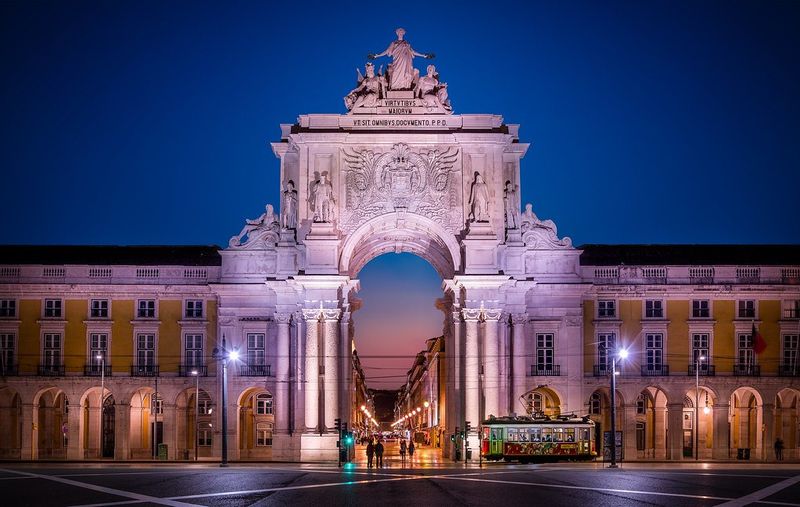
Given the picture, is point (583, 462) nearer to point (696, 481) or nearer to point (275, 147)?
point (696, 481)

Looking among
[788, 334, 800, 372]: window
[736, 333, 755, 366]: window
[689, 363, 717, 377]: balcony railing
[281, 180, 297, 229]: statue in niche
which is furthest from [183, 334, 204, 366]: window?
[788, 334, 800, 372]: window

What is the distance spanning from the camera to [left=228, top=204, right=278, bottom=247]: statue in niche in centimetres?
7919

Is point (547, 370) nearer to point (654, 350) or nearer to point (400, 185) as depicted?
point (654, 350)

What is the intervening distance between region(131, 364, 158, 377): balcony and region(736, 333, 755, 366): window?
40.8 meters

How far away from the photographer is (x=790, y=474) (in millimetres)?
54969

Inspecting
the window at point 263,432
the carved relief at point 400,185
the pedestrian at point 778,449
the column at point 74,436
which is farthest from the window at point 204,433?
the pedestrian at point 778,449

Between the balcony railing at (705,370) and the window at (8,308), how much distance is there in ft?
156

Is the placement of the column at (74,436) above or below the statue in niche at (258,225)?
below

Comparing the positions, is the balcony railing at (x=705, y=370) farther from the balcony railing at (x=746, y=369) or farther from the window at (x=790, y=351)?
the window at (x=790, y=351)

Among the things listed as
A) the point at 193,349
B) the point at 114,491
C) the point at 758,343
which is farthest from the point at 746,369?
the point at 114,491

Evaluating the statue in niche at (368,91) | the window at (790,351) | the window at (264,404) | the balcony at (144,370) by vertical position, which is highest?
the statue in niche at (368,91)

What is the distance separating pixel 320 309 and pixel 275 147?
12790 mm

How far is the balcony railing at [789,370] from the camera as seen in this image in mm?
79062

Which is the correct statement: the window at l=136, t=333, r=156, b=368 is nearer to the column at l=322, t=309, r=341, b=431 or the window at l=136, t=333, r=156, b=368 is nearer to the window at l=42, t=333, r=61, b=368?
the window at l=42, t=333, r=61, b=368
